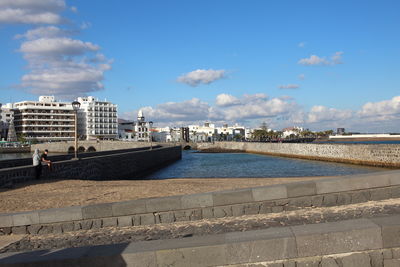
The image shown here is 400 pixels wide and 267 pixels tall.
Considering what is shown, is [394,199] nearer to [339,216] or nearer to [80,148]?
→ [339,216]

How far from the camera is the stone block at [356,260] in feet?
17.4

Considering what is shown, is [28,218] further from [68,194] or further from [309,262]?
[309,262]

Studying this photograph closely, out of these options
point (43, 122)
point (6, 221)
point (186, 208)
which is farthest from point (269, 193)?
point (43, 122)

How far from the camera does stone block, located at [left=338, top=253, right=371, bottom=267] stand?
17.4 ft

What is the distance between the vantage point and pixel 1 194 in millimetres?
13227

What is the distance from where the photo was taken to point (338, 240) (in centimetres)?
530

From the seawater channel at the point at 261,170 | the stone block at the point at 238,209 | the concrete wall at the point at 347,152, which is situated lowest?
the seawater channel at the point at 261,170

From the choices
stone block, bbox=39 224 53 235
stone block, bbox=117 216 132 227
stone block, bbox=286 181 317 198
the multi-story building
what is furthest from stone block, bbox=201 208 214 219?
the multi-story building

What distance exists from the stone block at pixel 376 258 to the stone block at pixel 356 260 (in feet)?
0.19

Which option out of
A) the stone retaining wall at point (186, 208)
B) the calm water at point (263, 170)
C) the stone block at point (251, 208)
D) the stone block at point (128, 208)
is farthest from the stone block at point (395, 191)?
the calm water at point (263, 170)

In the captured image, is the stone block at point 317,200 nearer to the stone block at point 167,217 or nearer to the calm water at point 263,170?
the stone block at point 167,217

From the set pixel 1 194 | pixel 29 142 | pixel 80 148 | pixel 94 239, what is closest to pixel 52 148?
pixel 80 148

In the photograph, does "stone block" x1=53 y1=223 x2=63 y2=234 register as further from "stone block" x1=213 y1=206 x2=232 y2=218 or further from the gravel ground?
"stone block" x1=213 y1=206 x2=232 y2=218

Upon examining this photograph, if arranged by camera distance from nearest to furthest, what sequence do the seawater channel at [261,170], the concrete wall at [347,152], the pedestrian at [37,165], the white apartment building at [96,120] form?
1. the pedestrian at [37,165]
2. the seawater channel at [261,170]
3. the concrete wall at [347,152]
4. the white apartment building at [96,120]
